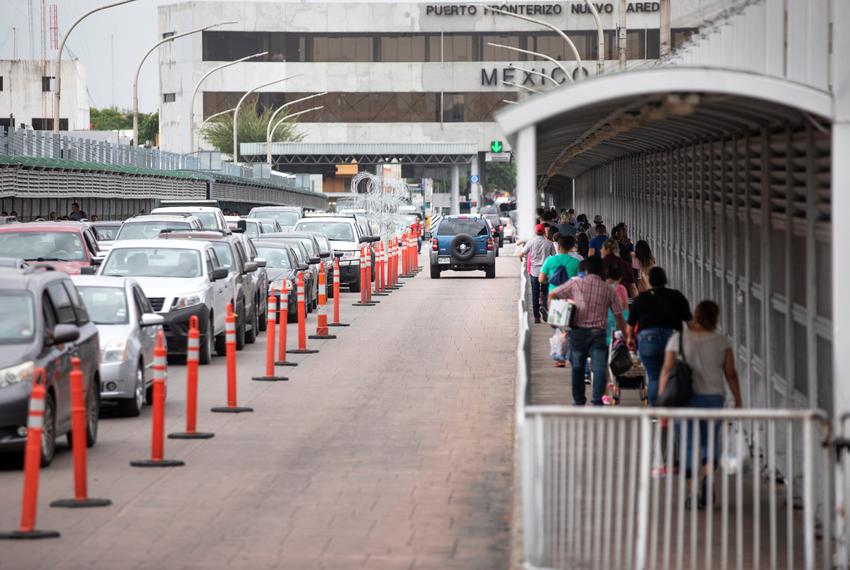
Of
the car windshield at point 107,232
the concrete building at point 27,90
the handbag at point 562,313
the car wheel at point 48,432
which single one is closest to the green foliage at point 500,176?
the concrete building at point 27,90

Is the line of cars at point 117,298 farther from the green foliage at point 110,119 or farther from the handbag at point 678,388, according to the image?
the green foliage at point 110,119

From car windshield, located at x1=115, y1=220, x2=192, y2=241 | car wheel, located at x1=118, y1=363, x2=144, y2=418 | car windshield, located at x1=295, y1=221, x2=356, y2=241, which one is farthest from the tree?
car wheel, located at x1=118, y1=363, x2=144, y2=418

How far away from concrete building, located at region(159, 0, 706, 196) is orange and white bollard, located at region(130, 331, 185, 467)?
313ft

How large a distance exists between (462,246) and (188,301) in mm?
26081

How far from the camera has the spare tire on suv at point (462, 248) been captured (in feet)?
160

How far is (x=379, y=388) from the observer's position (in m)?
20.8

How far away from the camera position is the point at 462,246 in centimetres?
4919

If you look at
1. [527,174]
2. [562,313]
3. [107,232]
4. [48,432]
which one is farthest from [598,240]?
[107,232]

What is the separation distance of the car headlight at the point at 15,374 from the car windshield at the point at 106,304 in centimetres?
479

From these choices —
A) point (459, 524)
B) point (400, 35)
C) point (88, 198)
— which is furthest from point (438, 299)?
point (400, 35)

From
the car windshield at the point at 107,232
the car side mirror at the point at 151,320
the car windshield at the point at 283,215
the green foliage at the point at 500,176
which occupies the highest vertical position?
the green foliage at the point at 500,176

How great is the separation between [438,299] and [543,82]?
75861mm

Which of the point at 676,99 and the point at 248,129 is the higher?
the point at 248,129

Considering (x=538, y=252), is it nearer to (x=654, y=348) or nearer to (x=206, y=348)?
(x=206, y=348)
